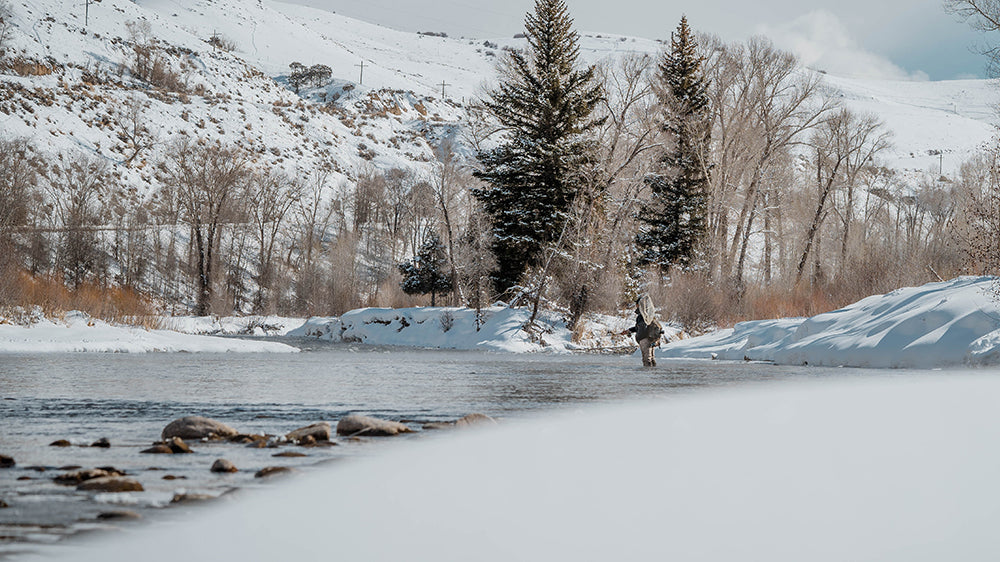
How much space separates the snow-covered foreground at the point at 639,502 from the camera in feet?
9.89

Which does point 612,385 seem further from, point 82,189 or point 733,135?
point 82,189

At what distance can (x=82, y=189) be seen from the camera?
5056cm

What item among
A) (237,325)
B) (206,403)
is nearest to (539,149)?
(237,325)

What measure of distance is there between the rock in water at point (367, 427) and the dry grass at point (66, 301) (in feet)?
60.7

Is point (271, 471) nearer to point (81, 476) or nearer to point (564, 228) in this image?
point (81, 476)

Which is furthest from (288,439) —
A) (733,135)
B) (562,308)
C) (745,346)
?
(733,135)

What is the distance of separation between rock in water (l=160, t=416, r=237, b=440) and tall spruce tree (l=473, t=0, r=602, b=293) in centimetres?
2382

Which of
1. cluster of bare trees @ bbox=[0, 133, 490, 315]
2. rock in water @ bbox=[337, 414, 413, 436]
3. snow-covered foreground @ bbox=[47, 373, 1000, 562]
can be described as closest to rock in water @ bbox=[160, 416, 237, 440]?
rock in water @ bbox=[337, 414, 413, 436]

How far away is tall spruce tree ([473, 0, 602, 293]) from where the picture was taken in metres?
29.9

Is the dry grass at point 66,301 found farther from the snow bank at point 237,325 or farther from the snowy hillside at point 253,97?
the snowy hillside at point 253,97

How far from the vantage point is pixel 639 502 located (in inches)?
139

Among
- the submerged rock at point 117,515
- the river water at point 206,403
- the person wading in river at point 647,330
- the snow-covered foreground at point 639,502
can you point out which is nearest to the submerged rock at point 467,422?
the river water at point 206,403

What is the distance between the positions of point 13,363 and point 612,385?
35.4 feet

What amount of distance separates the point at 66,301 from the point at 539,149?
664 inches
